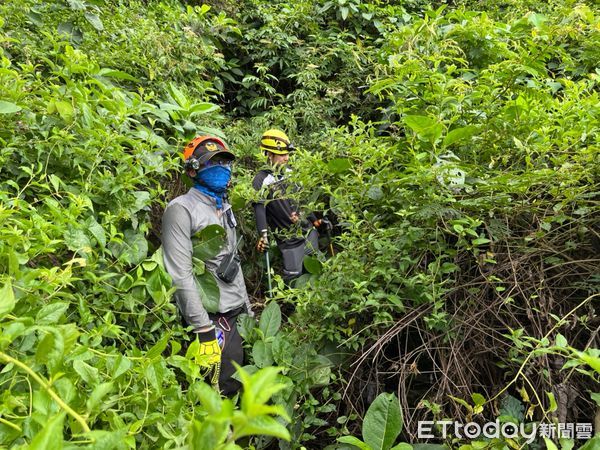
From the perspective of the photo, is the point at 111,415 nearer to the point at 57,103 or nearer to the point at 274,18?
the point at 57,103

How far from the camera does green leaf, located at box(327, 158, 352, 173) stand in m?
2.25

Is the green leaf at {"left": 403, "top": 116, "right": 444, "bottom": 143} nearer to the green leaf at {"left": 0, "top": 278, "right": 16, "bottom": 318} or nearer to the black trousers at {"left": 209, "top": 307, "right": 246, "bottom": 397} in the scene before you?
the green leaf at {"left": 0, "top": 278, "right": 16, "bottom": 318}

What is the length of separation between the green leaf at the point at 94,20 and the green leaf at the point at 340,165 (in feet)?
8.42

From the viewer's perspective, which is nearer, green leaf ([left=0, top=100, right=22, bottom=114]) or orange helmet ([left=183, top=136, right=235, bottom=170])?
green leaf ([left=0, top=100, right=22, bottom=114])

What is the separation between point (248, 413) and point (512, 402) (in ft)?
4.40

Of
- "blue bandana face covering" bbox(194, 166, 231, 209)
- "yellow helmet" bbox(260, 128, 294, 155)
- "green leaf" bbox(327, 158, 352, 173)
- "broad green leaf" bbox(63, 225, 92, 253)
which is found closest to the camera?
"broad green leaf" bbox(63, 225, 92, 253)

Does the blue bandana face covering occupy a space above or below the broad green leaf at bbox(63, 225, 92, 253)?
below

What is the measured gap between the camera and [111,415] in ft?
3.82

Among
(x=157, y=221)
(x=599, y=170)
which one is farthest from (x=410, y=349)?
(x=157, y=221)

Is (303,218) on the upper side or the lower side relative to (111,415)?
lower

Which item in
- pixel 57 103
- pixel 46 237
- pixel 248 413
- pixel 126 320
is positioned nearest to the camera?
pixel 248 413

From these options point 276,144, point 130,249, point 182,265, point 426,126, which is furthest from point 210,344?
point 276,144

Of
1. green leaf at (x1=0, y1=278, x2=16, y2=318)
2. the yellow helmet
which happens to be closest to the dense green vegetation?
green leaf at (x1=0, y1=278, x2=16, y2=318)

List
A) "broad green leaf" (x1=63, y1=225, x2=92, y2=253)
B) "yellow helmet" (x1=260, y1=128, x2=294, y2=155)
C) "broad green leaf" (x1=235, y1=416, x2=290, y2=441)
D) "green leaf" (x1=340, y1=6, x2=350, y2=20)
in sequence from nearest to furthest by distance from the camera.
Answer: "broad green leaf" (x1=235, y1=416, x2=290, y2=441), "broad green leaf" (x1=63, y1=225, x2=92, y2=253), "yellow helmet" (x1=260, y1=128, x2=294, y2=155), "green leaf" (x1=340, y1=6, x2=350, y2=20)
